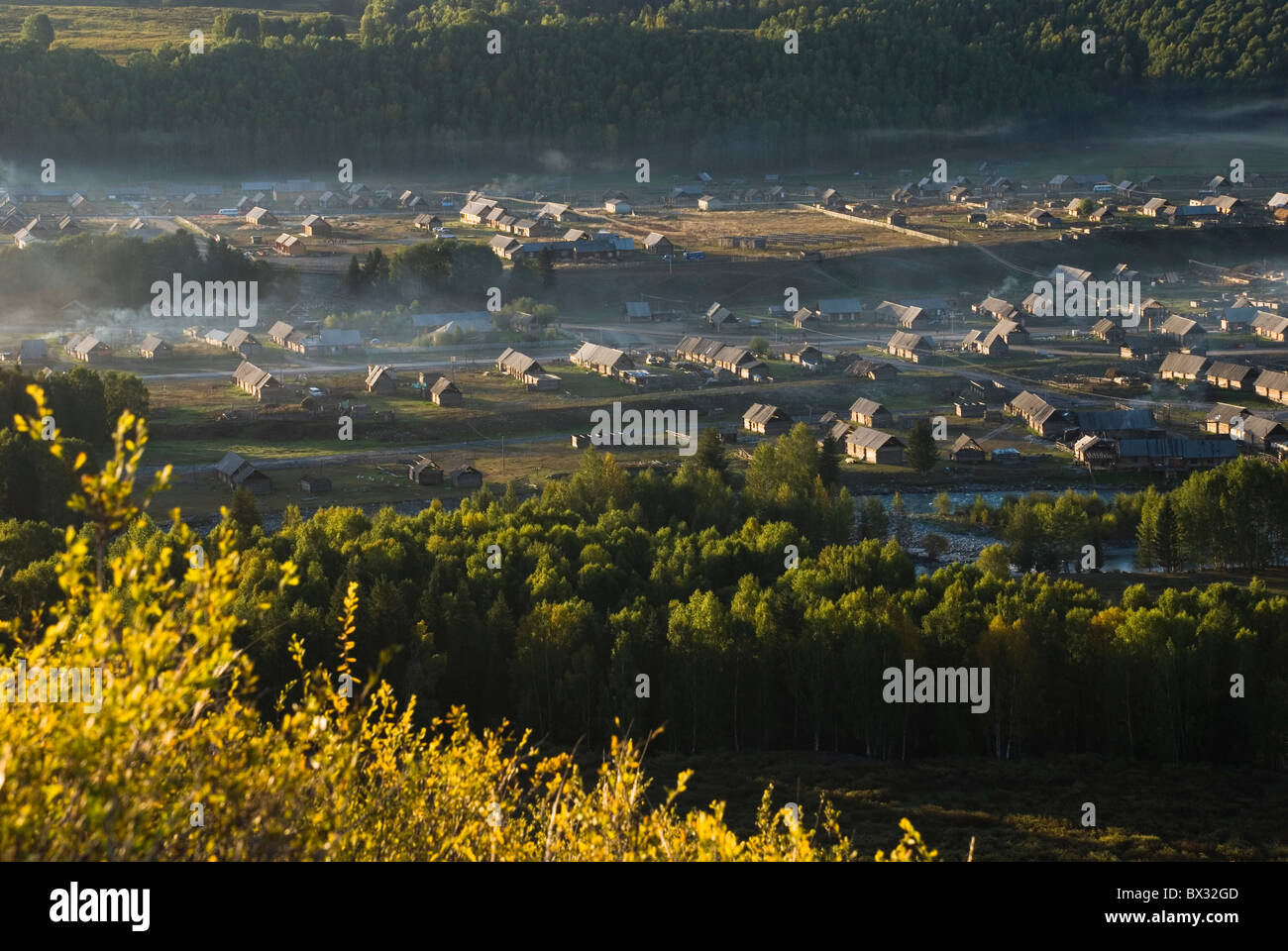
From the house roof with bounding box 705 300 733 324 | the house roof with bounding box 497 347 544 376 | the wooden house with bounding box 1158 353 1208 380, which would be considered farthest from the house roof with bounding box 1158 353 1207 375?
the house roof with bounding box 497 347 544 376

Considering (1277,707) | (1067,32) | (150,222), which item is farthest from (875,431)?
(1067,32)

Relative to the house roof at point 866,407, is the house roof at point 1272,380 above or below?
above

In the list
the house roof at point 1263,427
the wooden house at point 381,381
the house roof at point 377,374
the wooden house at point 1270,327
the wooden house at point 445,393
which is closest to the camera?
the house roof at point 1263,427

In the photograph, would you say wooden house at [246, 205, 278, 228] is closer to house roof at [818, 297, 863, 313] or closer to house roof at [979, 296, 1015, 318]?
house roof at [818, 297, 863, 313]

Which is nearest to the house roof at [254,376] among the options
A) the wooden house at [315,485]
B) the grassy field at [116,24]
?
the wooden house at [315,485]

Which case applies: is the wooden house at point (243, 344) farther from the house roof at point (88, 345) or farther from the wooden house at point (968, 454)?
the wooden house at point (968, 454)

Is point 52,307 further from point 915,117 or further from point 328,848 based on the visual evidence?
point 915,117

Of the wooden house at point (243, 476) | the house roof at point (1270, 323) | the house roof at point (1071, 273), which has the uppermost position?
the house roof at point (1071, 273)
